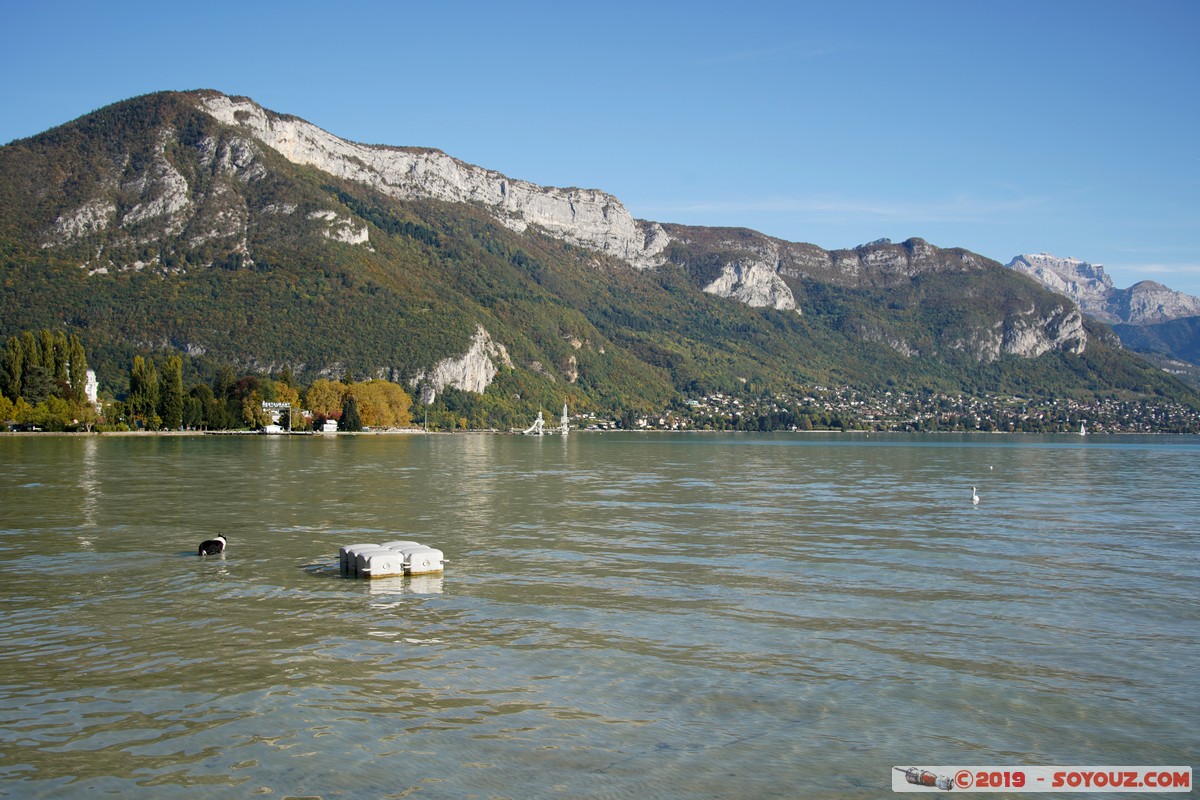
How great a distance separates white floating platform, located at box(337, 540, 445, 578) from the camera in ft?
77.0

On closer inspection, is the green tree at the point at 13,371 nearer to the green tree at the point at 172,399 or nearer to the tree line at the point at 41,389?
the tree line at the point at 41,389

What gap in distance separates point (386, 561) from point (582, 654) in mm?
8505

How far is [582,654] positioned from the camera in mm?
16562

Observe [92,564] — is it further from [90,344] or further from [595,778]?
[90,344]

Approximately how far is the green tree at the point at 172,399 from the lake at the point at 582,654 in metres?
107

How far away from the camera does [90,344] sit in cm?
18250

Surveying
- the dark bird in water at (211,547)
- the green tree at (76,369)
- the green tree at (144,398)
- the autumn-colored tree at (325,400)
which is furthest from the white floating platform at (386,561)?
the autumn-colored tree at (325,400)

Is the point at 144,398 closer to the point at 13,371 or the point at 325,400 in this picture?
the point at 13,371

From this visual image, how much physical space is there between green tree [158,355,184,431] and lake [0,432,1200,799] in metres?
107

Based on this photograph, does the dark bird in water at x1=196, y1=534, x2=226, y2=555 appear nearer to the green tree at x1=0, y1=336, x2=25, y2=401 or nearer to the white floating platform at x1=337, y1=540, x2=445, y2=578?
the white floating platform at x1=337, y1=540, x2=445, y2=578

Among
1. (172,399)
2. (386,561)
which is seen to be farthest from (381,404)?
(386,561)

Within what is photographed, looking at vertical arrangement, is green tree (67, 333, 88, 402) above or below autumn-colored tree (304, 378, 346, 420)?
above

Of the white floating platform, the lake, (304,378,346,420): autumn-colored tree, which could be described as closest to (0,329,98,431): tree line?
(304,378,346,420): autumn-colored tree

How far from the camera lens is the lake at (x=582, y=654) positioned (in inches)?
458
